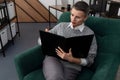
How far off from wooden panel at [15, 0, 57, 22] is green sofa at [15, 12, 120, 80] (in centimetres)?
264

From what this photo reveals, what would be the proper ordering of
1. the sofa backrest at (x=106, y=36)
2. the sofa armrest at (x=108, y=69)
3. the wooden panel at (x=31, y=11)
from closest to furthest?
the sofa armrest at (x=108, y=69)
the sofa backrest at (x=106, y=36)
the wooden panel at (x=31, y=11)

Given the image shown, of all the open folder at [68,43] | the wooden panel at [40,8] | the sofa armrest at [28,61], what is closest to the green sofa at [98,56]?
the sofa armrest at [28,61]

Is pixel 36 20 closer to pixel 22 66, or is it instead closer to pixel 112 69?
pixel 22 66

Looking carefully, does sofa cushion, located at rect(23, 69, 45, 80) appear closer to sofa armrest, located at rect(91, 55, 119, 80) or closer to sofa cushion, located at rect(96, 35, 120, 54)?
sofa armrest, located at rect(91, 55, 119, 80)

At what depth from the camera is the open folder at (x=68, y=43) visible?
48.4 inches

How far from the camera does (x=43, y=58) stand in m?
1.51

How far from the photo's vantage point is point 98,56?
4.81 ft

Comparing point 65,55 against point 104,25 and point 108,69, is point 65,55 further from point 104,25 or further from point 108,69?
point 104,25

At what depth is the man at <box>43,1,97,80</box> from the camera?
126 centimetres

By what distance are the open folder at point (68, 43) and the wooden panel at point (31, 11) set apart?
9.20ft

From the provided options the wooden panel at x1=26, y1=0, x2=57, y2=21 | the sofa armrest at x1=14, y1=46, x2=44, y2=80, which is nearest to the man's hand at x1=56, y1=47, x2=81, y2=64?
the sofa armrest at x1=14, y1=46, x2=44, y2=80

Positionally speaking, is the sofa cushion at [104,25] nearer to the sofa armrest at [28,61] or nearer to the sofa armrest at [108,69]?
the sofa armrest at [108,69]

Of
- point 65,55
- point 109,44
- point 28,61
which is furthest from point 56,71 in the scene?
point 109,44

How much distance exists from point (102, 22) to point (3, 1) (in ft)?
6.42
